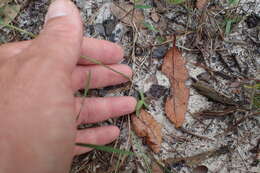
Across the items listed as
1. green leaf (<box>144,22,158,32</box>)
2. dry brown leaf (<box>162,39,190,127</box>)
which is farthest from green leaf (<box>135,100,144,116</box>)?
green leaf (<box>144,22,158,32</box>)

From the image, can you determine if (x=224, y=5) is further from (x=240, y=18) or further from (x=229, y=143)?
(x=229, y=143)

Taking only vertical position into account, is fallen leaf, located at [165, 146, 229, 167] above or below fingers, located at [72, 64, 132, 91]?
below

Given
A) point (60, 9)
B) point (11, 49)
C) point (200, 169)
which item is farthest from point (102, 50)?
point (200, 169)

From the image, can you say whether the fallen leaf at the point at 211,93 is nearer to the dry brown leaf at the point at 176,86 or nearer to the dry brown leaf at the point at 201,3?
the dry brown leaf at the point at 176,86

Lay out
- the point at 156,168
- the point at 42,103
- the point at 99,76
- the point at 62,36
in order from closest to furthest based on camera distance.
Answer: the point at 42,103 → the point at 62,36 → the point at 156,168 → the point at 99,76

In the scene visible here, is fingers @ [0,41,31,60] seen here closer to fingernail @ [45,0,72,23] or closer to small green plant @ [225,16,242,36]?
fingernail @ [45,0,72,23]

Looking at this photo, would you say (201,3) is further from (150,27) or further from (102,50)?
(102,50)

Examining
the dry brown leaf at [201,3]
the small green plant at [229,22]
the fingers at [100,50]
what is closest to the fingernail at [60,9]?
the fingers at [100,50]
